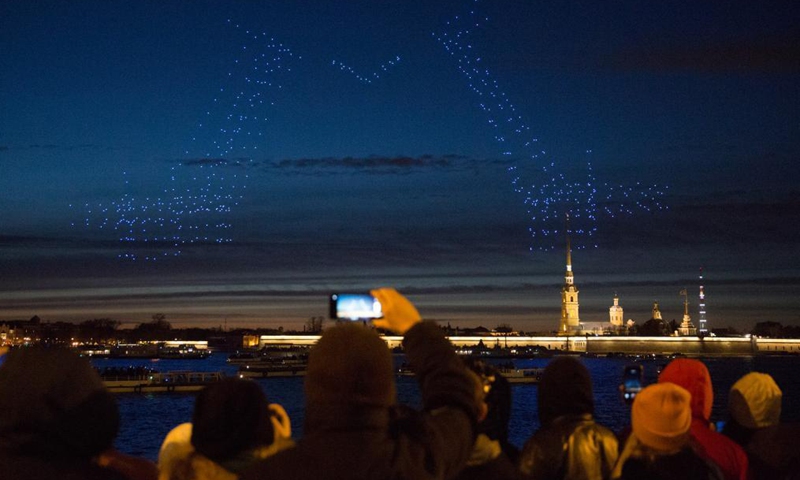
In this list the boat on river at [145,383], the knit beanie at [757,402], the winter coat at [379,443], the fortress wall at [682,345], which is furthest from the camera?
the fortress wall at [682,345]

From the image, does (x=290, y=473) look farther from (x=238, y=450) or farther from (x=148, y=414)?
(x=148, y=414)

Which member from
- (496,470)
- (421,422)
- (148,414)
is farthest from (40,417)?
(148,414)

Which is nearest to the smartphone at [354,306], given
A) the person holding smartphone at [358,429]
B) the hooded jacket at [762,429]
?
the person holding smartphone at [358,429]

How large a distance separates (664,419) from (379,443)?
1.97 m

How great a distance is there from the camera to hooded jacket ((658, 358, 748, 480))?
4547 mm

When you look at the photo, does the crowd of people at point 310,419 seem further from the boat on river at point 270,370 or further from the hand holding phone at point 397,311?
the boat on river at point 270,370

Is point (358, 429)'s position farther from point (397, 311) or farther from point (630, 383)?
point (630, 383)

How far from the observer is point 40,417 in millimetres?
2447

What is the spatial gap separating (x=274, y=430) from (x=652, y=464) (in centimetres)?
158

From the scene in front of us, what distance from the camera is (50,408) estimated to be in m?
2.46

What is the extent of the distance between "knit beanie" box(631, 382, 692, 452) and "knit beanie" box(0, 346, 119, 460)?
2.27m

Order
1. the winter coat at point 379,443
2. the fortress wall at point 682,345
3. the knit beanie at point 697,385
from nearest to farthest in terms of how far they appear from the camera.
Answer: the winter coat at point 379,443
the knit beanie at point 697,385
the fortress wall at point 682,345

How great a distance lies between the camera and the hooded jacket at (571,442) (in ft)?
14.1

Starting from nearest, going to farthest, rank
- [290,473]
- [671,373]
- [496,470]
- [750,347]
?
[290,473]
[496,470]
[671,373]
[750,347]
